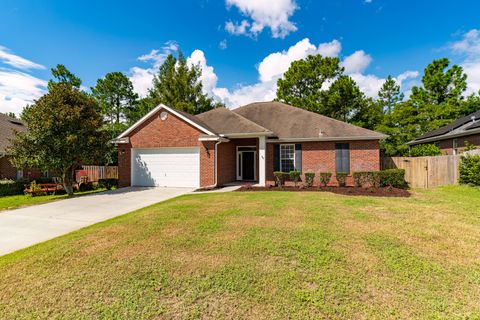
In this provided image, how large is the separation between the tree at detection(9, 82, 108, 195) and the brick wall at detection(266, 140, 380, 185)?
411 inches

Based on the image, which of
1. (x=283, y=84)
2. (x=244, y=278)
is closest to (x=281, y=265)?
(x=244, y=278)

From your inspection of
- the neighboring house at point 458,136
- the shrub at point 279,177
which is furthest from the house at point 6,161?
the neighboring house at point 458,136

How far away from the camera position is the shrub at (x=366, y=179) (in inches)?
494

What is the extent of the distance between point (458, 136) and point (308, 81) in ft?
55.5

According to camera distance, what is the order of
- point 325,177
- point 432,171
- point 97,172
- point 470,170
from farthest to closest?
point 97,172 → point 325,177 → point 432,171 → point 470,170

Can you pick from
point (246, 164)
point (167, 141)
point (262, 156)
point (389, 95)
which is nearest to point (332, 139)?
point (262, 156)

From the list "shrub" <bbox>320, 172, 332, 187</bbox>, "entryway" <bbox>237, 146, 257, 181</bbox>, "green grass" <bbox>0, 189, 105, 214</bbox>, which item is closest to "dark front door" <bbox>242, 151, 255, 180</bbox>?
"entryway" <bbox>237, 146, 257, 181</bbox>

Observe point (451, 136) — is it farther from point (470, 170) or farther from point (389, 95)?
point (389, 95)

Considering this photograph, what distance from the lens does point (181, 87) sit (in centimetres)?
3102

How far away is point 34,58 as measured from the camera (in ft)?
66.8

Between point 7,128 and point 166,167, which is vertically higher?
point 7,128

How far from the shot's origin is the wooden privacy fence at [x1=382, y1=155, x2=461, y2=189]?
12828mm

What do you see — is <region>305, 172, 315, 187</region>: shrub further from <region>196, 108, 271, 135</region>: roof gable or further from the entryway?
the entryway

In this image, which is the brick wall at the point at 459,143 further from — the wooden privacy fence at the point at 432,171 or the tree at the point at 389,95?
the tree at the point at 389,95
